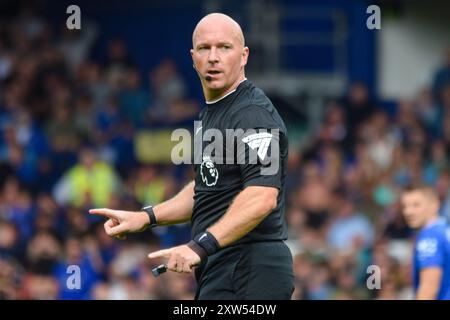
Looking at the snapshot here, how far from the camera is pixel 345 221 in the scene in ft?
48.1

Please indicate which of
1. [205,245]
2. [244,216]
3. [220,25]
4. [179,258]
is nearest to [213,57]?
[220,25]

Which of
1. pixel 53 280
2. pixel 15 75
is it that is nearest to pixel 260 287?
pixel 53 280

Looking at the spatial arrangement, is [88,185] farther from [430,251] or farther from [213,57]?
[213,57]

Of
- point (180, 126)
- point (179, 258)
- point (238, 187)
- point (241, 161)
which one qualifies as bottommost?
point (180, 126)

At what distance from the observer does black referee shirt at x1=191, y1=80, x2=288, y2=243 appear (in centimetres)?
660

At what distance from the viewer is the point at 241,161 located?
6.66 m

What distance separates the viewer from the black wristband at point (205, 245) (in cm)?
634

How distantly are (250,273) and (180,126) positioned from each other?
10.4 metres

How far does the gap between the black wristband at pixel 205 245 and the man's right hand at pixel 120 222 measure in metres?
0.74

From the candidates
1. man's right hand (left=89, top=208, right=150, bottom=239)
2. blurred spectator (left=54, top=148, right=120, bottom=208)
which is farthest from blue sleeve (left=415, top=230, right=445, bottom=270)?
A: blurred spectator (left=54, top=148, right=120, bottom=208)

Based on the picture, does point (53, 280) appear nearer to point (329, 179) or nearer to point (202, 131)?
point (329, 179)

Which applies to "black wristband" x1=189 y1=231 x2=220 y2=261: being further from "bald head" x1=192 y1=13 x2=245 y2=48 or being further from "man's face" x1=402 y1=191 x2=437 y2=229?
"man's face" x1=402 y1=191 x2=437 y2=229

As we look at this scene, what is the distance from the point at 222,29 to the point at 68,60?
39.7 feet

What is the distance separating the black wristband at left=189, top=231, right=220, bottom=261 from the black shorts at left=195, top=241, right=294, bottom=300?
37 centimetres
